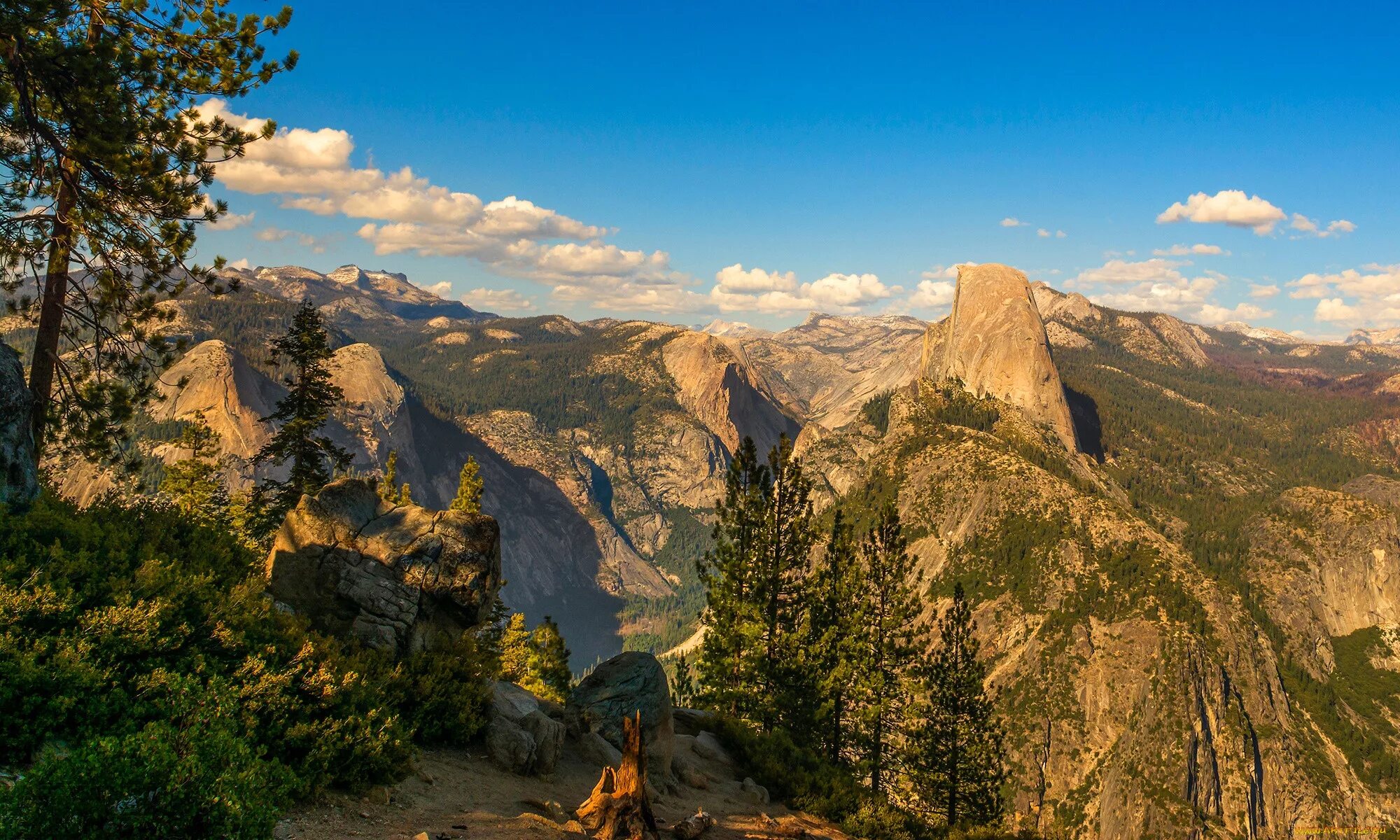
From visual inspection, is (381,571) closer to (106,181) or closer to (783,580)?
(106,181)

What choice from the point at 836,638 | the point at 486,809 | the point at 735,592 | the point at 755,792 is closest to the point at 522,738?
the point at 486,809

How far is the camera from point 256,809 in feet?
24.8

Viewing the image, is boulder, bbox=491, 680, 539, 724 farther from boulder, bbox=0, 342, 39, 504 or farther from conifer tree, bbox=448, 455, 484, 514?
conifer tree, bbox=448, 455, 484, 514

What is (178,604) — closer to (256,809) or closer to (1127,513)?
(256,809)

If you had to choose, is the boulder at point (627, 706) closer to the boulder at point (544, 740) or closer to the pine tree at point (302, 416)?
the boulder at point (544, 740)

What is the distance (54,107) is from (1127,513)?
7061 inches

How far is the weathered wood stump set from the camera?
13023mm

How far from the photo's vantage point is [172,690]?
969 cm

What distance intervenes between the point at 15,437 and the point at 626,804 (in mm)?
15265

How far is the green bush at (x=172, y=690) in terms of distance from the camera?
6.92 metres

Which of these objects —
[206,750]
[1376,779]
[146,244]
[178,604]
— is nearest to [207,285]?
[146,244]

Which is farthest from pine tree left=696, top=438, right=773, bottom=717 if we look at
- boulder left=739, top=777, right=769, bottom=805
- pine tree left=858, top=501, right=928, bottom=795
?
boulder left=739, top=777, right=769, bottom=805

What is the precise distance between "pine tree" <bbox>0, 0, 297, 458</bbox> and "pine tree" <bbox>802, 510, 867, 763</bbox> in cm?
2549

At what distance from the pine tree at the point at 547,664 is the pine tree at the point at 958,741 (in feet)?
72.8
